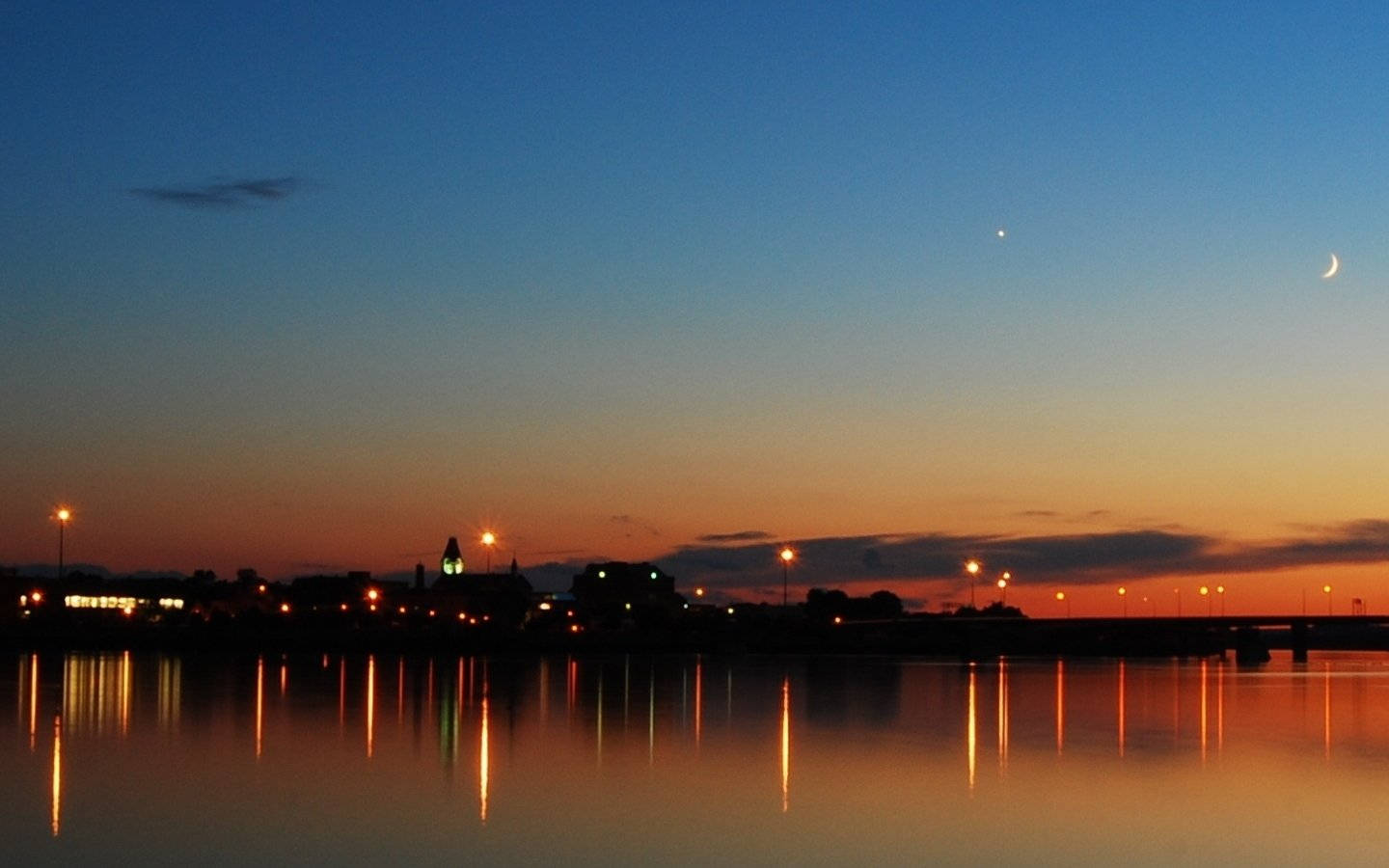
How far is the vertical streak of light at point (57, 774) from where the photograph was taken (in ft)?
107

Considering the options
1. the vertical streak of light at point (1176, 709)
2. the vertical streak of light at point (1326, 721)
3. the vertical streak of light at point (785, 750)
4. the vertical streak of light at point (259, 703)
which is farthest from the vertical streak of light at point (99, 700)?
the vertical streak of light at point (1326, 721)

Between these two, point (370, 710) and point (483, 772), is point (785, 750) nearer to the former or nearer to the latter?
point (483, 772)

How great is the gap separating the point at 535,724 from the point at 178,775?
19375 millimetres

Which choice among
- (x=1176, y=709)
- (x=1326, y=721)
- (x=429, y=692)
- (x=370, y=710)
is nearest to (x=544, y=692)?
(x=429, y=692)

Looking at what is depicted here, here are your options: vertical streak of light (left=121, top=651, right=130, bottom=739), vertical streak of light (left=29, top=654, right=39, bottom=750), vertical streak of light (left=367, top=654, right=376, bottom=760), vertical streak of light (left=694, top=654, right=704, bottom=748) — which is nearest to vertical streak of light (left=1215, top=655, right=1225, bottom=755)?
vertical streak of light (left=694, top=654, right=704, bottom=748)

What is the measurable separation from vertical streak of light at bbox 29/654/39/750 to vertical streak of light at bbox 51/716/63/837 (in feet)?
1.84

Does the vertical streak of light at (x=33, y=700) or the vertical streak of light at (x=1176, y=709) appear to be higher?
the vertical streak of light at (x=33, y=700)

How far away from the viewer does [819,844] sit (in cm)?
3139

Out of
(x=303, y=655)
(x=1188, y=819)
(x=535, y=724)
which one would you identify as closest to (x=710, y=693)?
(x=535, y=724)

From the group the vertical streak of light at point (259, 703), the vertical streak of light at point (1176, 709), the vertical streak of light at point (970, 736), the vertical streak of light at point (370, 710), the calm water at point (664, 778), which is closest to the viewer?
the calm water at point (664, 778)

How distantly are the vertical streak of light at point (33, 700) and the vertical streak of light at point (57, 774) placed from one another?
0.56 meters

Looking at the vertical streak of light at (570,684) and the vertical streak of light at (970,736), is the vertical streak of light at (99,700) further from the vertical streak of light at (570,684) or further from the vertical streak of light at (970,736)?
the vertical streak of light at (970,736)

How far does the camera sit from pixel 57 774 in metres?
39.9

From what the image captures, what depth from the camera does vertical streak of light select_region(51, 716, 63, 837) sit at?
32656mm
